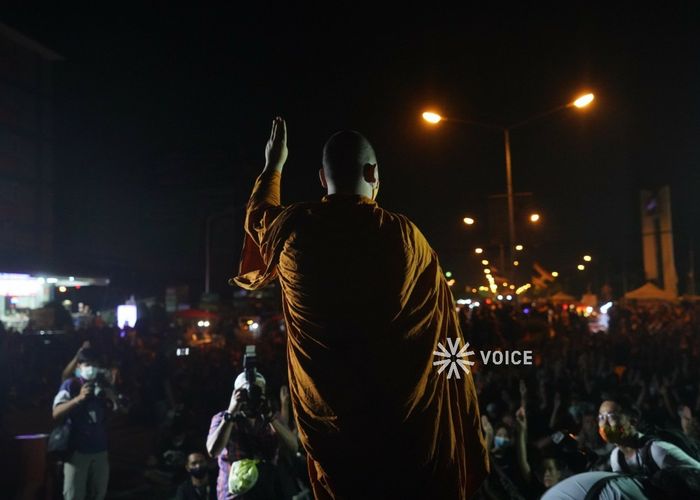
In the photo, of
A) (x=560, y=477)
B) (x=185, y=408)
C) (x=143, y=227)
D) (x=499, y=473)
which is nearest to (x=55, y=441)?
(x=185, y=408)

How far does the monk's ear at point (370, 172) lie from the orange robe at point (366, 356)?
0.42 feet

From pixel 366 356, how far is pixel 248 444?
10.4ft

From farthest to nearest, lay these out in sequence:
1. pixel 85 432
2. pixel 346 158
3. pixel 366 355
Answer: pixel 85 432 → pixel 346 158 → pixel 366 355

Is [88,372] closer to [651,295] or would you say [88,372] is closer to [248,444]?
[248,444]

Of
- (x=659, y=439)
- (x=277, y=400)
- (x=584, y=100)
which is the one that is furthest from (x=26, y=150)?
(x=659, y=439)

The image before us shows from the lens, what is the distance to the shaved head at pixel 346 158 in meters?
1.54

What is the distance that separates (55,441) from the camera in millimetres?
5488

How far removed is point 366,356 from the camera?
136cm

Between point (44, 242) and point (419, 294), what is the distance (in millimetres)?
26092

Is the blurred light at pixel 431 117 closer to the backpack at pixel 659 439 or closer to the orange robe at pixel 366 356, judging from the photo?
the backpack at pixel 659 439

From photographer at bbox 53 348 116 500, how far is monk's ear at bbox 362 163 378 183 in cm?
481

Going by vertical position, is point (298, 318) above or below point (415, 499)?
above

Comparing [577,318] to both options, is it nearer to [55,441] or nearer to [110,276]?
[55,441]

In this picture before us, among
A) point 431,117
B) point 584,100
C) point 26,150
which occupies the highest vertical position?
point 26,150
